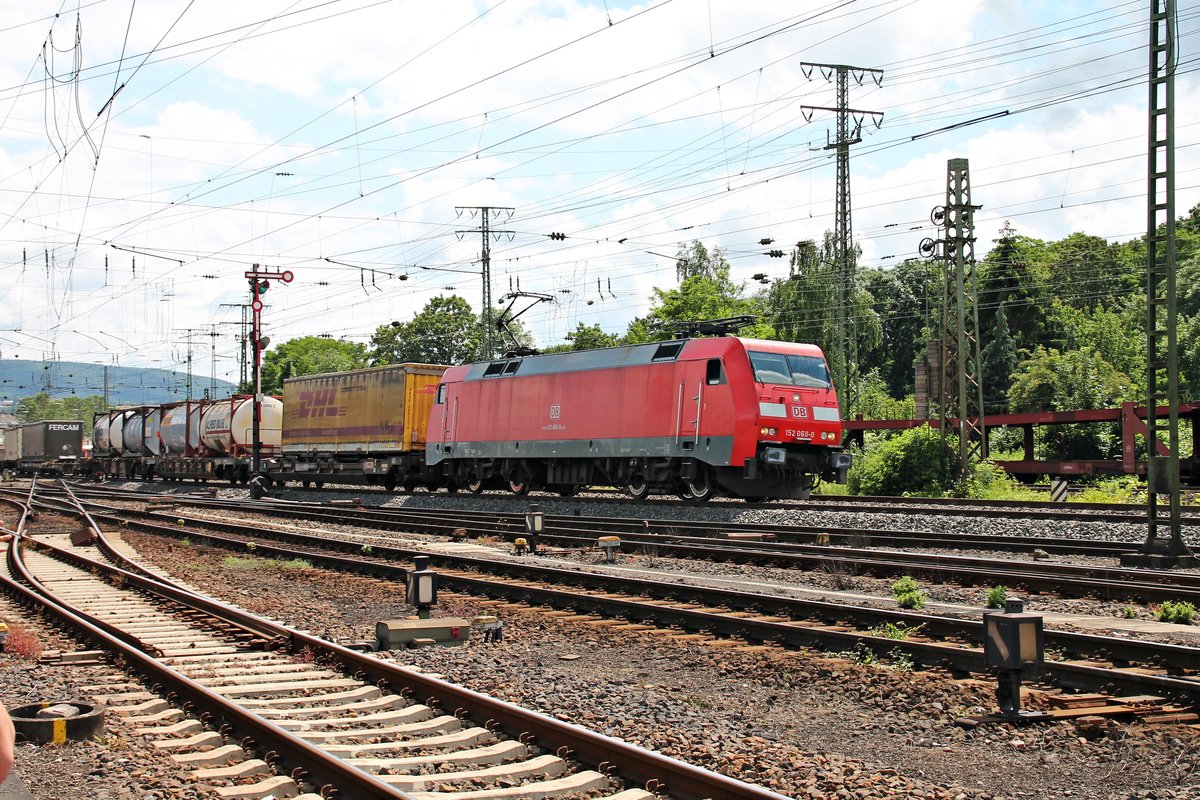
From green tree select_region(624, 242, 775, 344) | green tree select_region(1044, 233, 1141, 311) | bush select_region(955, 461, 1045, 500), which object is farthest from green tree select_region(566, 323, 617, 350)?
bush select_region(955, 461, 1045, 500)

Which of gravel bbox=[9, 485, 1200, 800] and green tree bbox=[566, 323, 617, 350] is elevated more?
green tree bbox=[566, 323, 617, 350]

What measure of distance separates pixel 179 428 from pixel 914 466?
32.8 meters

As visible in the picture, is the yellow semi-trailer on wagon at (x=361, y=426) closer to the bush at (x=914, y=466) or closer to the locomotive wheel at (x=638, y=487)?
the locomotive wheel at (x=638, y=487)

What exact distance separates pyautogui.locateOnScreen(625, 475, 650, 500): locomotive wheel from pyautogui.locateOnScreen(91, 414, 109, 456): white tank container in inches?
1713

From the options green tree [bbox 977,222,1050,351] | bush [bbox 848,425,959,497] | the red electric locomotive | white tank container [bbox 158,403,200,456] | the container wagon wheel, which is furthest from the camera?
green tree [bbox 977,222,1050,351]

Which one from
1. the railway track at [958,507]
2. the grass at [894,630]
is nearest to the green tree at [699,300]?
the railway track at [958,507]

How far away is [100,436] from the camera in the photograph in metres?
61.8

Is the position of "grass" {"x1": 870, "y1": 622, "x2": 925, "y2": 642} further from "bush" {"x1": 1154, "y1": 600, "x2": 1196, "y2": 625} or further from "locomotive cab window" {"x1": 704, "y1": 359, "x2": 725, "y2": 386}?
"locomotive cab window" {"x1": 704, "y1": 359, "x2": 725, "y2": 386}

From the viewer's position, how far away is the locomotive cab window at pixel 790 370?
2283cm

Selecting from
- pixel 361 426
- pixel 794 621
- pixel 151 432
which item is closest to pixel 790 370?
pixel 794 621

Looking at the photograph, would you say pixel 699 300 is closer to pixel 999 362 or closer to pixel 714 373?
pixel 999 362

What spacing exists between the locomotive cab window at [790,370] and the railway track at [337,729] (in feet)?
45.8

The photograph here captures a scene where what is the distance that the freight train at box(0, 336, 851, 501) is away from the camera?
75.4ft

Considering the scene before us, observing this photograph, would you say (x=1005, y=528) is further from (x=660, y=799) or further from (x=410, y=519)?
(x=660, y=799)
